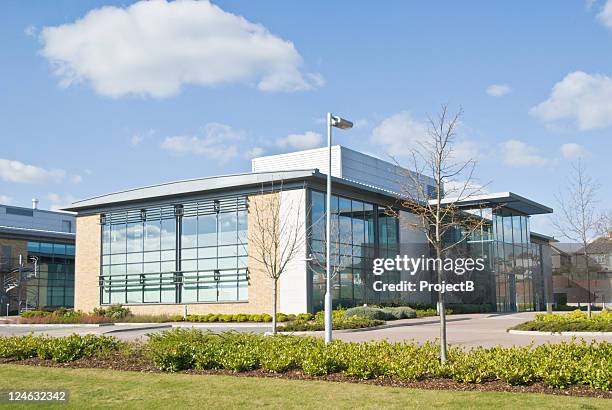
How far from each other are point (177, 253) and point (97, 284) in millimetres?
7180

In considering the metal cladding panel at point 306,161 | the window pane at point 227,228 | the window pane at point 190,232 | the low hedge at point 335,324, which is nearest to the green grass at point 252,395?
the low hedge at point 335,324

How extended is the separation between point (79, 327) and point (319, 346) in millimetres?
23278

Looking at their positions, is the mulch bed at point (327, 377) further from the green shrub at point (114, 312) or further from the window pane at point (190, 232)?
the window pane at point (190, 232)

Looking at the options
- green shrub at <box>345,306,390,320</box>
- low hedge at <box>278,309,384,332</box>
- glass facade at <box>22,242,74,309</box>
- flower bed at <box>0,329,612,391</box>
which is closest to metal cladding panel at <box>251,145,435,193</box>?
green shrub at <box>345,306,390,320</box>

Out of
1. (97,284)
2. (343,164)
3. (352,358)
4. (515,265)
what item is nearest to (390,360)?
(352,358)

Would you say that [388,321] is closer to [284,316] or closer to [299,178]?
[284,316]

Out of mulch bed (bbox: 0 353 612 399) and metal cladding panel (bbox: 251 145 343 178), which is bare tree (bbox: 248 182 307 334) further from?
mulch bed (bbox: 0 353 612 399)

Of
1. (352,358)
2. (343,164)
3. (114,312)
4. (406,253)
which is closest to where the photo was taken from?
(352,358)

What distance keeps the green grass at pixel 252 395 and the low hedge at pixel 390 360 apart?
699 millimetres

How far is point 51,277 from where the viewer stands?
60969 mm

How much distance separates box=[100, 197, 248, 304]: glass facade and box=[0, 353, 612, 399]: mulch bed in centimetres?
2230

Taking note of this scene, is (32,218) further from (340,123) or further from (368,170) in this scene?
(340,123)

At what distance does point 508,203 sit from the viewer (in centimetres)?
4584

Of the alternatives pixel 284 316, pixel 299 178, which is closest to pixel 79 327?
pixel 284 316
